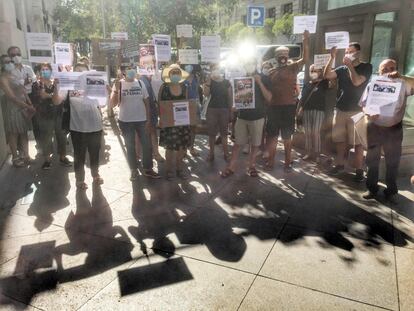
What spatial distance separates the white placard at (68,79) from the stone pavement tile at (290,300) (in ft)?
11.4

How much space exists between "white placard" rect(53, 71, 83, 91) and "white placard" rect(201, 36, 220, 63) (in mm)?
2449

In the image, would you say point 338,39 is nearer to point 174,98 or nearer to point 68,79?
point 174,98

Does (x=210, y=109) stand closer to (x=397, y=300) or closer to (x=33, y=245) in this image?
(x=33, y=245)

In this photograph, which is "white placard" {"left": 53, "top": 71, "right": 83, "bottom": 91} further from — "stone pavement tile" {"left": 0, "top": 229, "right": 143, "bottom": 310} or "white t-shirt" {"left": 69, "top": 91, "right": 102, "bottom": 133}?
"stone pavement tile" {"left": 0, "top": 229, "right": 143, "bottom": 310}

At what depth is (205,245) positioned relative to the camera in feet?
13.3

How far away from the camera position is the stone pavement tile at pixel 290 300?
3055 mm

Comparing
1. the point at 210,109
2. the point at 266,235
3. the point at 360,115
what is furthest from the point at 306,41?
the point at 266,235

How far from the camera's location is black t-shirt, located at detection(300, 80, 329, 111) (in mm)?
6336

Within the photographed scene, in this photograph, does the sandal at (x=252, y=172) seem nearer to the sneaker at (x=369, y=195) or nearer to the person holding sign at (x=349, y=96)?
the person holding sign at (x=349, y=96)

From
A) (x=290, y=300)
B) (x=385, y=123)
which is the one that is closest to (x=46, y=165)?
(x=290, y=300)

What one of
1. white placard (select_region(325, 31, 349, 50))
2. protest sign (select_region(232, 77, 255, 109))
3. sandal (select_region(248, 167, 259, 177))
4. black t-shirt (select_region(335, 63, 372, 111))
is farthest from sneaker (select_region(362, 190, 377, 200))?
white placard (select_region(325, 31, 349, 50))

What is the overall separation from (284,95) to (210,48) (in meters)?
1.63

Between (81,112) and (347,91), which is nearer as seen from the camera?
(81,112)

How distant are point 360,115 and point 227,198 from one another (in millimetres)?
2247
